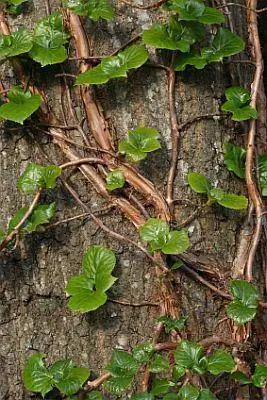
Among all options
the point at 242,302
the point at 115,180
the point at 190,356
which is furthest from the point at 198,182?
the point at 190,356

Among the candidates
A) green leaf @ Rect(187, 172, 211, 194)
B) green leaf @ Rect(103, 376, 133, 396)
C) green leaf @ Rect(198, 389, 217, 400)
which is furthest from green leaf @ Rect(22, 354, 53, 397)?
green leaf @ Rect(187, 172, 211, 194)

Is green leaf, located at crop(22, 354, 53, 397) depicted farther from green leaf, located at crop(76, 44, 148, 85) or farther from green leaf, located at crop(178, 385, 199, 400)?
green leaf, located at crop(76, 44, 148, 85)

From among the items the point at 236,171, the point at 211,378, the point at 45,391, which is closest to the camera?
the point at 45,391

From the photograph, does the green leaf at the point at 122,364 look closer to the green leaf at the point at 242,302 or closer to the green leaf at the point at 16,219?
the green leaf at the point at 242,302

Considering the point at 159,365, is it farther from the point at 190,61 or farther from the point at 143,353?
the point at 190,61

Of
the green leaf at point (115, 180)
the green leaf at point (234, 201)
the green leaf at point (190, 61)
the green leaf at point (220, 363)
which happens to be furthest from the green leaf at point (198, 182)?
the green leaf at point (220, 363)

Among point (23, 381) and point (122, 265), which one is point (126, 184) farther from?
point (23, 381)

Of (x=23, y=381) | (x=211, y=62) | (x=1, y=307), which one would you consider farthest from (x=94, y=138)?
(x=23, y=381)
